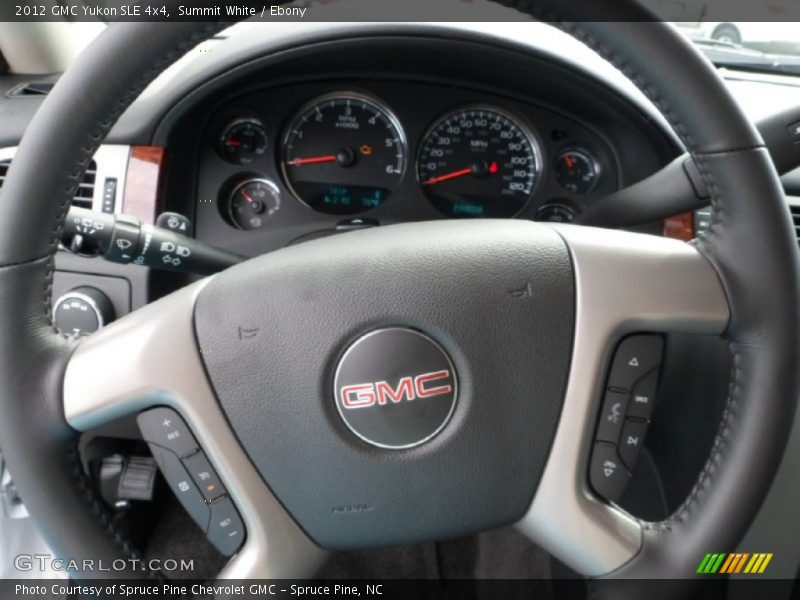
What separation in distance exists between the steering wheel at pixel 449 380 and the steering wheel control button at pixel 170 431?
0.04 feet

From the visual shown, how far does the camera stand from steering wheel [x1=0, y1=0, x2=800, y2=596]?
805mm

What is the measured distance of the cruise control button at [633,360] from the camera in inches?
33.6

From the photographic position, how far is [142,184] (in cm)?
145

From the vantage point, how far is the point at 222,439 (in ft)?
2.68

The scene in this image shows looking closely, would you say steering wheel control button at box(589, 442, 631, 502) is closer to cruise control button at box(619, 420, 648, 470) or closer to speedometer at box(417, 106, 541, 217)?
cruise control button at box(619, 420, 648, 470)

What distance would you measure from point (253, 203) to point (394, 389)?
3.03 feet

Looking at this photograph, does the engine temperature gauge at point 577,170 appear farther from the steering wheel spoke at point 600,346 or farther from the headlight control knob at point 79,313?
the headlight control knob at point 79,313

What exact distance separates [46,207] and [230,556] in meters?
0.40

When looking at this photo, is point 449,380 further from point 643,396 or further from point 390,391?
point 643,396

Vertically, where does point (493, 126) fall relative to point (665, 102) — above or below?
below

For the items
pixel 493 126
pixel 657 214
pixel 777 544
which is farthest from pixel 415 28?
pixel 777 544

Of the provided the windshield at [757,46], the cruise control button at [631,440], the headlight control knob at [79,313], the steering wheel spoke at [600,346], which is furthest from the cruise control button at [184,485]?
the windshield at [757,46]

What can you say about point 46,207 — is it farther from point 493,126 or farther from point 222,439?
point 493,126

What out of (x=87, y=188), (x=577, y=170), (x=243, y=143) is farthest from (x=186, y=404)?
(x=577, y=170)
